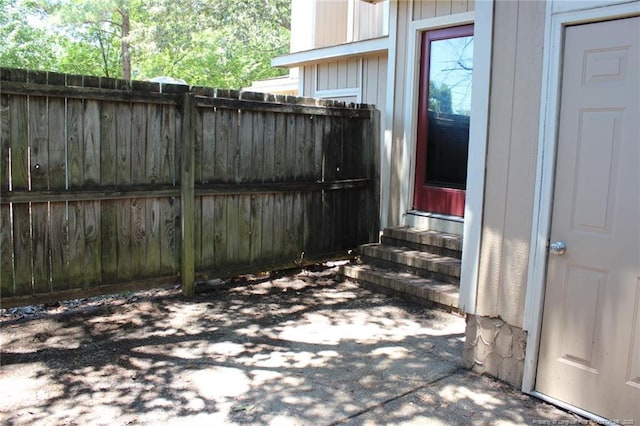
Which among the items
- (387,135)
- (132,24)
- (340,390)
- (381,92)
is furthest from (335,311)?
(132,24)

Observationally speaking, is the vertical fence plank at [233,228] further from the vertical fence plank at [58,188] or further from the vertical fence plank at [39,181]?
the vertical fence plank at [39,181]

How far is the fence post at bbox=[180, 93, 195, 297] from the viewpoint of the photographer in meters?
4.97

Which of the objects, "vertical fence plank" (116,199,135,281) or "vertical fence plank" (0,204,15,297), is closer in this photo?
"vertical fence plank" (0,204,15,297)

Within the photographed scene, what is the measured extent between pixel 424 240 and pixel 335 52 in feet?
12.0

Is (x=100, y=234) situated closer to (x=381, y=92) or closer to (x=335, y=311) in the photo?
(x=335, y=311)

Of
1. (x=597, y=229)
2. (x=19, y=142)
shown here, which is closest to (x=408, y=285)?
(x=597, y=229)

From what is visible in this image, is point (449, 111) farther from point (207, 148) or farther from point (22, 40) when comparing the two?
point (22, 40)

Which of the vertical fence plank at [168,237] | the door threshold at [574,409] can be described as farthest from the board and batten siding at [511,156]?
the vertical fence plank at [168,237]

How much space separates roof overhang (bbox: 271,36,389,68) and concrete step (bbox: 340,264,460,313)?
10.2 ft

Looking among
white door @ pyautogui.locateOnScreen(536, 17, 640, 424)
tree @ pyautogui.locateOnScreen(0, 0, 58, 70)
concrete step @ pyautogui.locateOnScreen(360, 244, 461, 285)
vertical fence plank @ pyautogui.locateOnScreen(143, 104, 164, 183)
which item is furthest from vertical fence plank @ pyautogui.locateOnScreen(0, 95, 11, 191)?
tree @ pyautogui.locateOnScreen(0, 0, 58, 70)

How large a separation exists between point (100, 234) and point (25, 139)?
98cm

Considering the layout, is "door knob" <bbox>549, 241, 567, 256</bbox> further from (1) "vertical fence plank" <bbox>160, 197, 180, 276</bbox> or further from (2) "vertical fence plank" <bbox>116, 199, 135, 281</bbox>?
(2) "vertical fence plank" <bbox>116, 199, 135, 281</bbox>

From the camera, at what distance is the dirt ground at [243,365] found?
9.92 ft

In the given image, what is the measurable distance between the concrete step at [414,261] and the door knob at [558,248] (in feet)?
6.73
